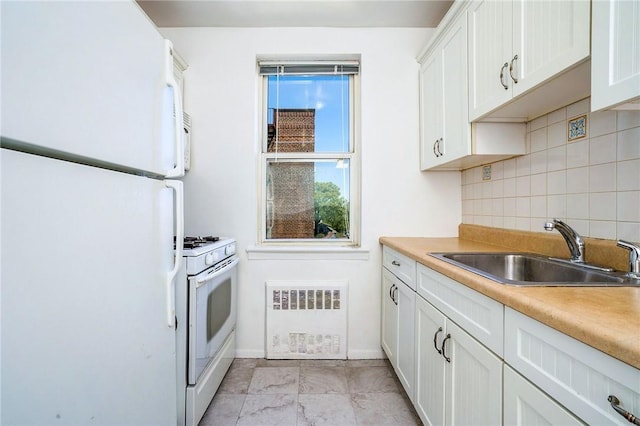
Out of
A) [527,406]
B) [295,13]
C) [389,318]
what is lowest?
[389,318]

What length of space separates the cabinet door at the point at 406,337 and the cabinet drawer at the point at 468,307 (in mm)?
232

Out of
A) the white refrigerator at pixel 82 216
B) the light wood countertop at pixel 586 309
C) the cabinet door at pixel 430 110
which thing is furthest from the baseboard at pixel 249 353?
the cabinet door at pixel 430 110

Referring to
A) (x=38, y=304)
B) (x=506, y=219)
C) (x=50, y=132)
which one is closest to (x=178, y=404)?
(x=38, y=304)

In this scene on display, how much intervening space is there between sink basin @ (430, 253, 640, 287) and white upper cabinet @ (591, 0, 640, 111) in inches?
21.6

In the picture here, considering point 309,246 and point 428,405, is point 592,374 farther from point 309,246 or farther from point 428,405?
point 309,246

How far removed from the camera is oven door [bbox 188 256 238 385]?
1403mm

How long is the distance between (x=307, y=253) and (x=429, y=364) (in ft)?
3.74

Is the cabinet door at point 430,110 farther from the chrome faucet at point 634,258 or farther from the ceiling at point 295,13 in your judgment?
the chrome faucet at point 634,258

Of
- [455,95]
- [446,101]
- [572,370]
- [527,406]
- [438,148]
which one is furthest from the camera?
[438,148]

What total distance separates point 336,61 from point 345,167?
33.7 inches

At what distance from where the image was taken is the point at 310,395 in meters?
1.72

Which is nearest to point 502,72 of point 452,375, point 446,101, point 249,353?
point 446,101

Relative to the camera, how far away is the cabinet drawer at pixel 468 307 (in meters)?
0.85

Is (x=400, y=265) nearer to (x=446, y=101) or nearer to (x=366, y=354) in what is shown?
(x=366, y=354)
